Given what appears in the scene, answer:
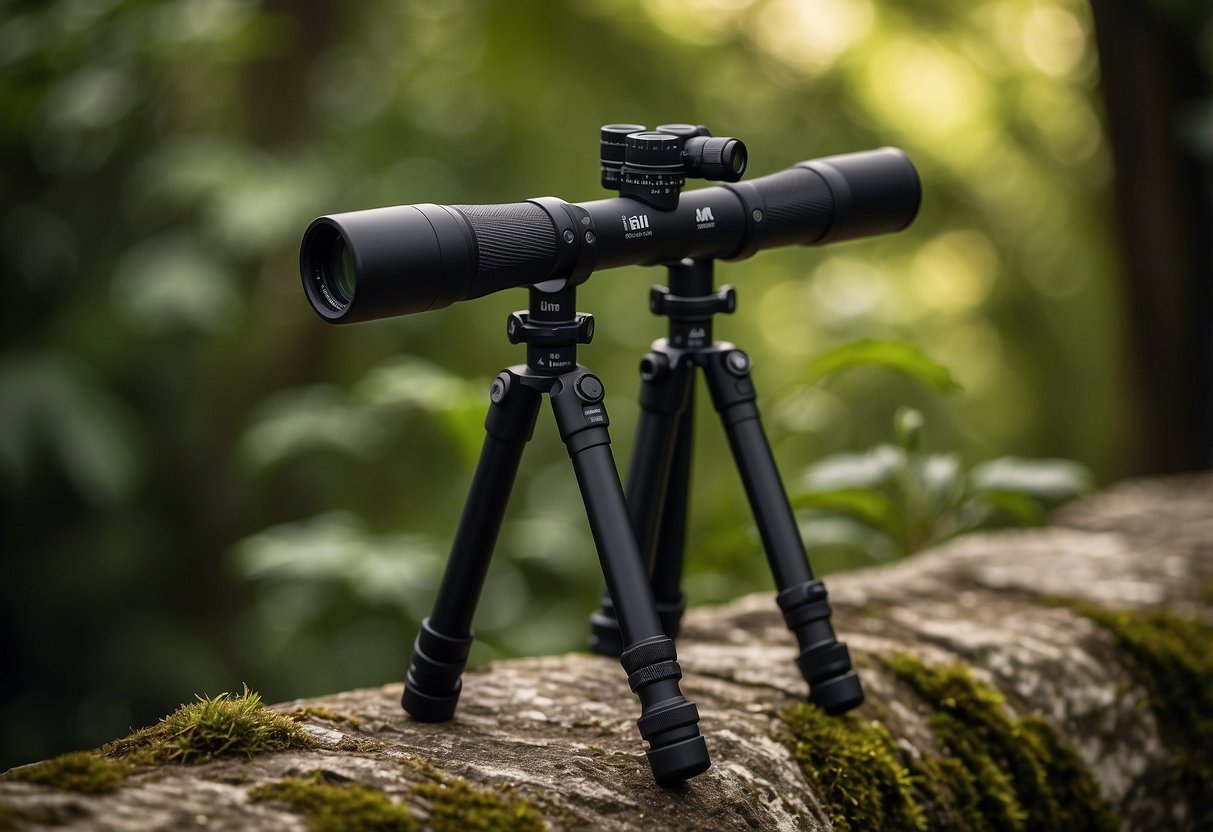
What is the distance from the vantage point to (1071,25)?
6.27m

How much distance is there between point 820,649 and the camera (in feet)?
7.54

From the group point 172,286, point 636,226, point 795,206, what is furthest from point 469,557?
point 172,286

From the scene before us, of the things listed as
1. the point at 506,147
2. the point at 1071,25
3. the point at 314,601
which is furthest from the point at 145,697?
the point at 1071,25

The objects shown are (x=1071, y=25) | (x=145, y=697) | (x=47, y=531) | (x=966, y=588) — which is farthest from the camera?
(x=1071, y=25)

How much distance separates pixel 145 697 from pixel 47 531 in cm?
90

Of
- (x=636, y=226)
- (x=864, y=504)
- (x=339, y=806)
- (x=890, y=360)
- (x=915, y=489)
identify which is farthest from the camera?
(x=915, y=489)

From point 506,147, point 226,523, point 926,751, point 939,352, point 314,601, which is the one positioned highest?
point 506,147

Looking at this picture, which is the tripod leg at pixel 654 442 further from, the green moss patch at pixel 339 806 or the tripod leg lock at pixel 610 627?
the green moss patch at pixel 339 806

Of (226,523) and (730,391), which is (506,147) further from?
(730,391)

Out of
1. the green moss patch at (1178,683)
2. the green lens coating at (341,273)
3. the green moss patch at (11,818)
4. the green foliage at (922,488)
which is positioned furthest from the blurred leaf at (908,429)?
the green moss patch at (11,818)

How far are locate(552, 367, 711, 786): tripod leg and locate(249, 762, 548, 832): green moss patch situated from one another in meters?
0.25

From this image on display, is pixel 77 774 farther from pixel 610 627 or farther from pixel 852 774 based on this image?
pixel 852 774

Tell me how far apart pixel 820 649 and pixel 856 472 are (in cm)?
102

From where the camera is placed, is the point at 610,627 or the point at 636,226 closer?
the point at 636,226
